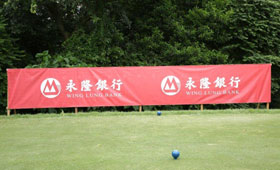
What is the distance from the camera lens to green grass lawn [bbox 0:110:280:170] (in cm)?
468

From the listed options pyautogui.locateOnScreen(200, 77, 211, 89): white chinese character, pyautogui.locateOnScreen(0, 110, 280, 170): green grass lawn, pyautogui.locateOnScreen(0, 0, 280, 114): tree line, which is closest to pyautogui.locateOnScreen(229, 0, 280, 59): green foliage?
pyautogui.locateOnScreen(0, 0, 280, 114): tree line

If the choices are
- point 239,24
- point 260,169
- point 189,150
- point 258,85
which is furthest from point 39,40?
point 260,169

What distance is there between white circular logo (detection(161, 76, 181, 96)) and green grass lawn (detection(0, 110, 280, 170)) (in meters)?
3.26

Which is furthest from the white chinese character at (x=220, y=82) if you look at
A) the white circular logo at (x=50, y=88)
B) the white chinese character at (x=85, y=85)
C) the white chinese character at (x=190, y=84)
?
the white circular logo at (x=50, y=88)

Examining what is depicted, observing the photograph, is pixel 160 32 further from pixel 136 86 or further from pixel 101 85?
pixel 101 85

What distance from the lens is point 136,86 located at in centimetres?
1212

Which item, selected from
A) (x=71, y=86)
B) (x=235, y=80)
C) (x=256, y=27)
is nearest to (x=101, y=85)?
(x=71, y=86)

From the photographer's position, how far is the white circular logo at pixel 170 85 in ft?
39.9

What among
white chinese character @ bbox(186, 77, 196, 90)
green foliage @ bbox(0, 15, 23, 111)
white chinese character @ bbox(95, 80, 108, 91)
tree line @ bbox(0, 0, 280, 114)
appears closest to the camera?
white chinese character @ bbox(95, 80, 108, 91)

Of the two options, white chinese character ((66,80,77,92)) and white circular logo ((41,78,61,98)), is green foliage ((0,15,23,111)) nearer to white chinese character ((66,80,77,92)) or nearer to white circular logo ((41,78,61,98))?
white circular logo ((41,78,61,98))

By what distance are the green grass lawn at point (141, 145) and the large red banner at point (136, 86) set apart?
9.18ft

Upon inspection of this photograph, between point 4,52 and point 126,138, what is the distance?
1156 centimetres

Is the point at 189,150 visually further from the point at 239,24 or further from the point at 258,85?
the point at 239,24

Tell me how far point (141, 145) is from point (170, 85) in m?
6.40
